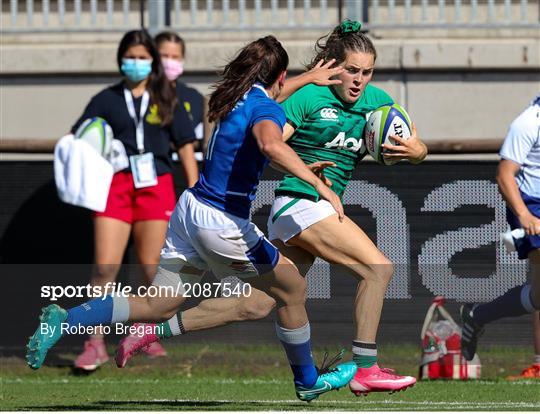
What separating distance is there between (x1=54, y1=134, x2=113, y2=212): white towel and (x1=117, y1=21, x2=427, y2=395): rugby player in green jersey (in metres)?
2.22

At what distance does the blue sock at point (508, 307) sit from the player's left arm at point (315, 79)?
2.73 metres

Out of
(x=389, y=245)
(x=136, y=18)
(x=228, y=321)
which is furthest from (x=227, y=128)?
(x=136, y=18)

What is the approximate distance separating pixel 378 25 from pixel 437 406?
213 inches

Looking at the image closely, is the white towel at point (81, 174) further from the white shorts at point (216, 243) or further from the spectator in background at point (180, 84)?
the white shorts at point (216, 243)

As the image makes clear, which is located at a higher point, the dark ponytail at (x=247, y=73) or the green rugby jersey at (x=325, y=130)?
the dark ponytail at (x=247, y=73)

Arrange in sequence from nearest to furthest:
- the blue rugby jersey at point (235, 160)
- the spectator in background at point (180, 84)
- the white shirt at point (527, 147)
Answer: the blue rugby jersey at point (235, 160) → the white shirt at point (527, 147) → the spectator in background at point (180, 84)

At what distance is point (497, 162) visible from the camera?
11.3 m

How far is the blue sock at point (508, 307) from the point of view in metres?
10.8

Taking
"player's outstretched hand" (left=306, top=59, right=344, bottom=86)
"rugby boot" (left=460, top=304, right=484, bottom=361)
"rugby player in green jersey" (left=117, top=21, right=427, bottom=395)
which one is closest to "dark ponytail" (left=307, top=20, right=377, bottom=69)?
"rugby player in green jersey" (left=117, top=21, right=427, bottom=395)

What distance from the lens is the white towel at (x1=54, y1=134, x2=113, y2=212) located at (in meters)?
11.1

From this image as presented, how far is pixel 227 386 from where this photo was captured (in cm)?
1055

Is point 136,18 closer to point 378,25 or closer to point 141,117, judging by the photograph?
point 378,25

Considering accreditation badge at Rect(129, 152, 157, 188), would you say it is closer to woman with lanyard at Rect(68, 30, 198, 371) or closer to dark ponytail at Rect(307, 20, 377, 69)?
woman with lanyard at Rect(68, 30, 198, 371)

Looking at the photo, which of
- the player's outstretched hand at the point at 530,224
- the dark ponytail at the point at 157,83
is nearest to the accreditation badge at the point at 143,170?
the dark ponytail at the point at 157,83
